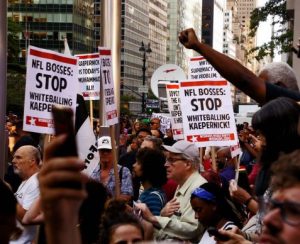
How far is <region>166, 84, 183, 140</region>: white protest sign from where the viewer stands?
12.1 metres

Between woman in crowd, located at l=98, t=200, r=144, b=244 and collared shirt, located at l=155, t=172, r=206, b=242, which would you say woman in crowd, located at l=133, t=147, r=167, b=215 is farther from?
woman in crowd, located at l=98, t=200, r=144, b=244

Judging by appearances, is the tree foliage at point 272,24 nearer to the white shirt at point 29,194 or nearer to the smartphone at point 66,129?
the white shirt at point 29,194

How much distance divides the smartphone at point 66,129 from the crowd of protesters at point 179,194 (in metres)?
0.01

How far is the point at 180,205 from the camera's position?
5695 millimetres

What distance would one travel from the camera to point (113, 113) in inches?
376

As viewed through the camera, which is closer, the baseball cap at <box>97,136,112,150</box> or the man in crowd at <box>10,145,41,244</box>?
the man in crowd at <box>10,145,41,244</box>

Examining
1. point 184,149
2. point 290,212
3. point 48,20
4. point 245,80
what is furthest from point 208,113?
point 48,20

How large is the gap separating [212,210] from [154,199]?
1.29 meters

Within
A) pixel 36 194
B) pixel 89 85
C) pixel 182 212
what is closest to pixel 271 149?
pixel 182 212

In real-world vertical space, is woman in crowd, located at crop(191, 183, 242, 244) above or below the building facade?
below

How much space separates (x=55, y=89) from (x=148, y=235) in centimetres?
417

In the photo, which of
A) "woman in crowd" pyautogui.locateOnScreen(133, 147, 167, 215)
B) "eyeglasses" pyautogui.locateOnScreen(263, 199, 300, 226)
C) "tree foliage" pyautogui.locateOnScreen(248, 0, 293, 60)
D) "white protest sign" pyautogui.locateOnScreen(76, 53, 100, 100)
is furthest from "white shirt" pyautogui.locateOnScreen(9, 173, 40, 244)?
"tree foliage" pyautogui.locateOnScreen(248, 0, 293, 60)

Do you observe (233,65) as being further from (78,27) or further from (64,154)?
(78,27)

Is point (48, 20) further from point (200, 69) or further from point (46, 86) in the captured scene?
point (46, 86)
